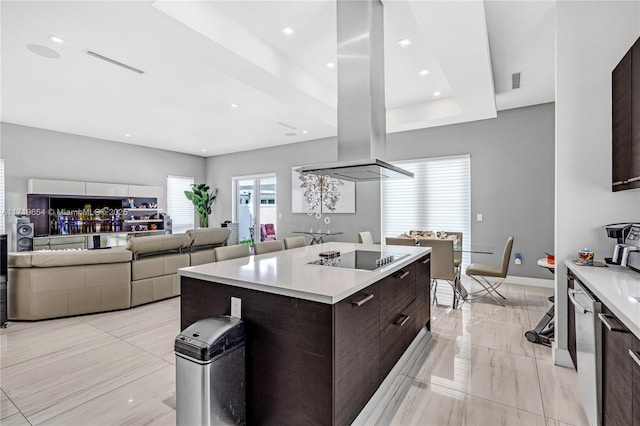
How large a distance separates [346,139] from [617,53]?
201 cm

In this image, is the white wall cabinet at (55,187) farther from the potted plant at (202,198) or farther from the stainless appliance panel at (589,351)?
the stainless appliance panel at (589,351)

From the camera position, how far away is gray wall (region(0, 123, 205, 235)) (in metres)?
6.06

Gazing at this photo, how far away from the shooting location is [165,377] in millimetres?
2400

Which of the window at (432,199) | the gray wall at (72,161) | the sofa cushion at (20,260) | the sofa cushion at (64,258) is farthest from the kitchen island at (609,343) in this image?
the gray wall at (72,161)

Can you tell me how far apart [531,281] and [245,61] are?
537 centimetres

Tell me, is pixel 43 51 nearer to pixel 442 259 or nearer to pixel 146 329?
pixel 146 329

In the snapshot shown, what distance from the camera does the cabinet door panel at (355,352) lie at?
153cm

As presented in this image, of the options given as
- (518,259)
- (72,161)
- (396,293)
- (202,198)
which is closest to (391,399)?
(396,293)

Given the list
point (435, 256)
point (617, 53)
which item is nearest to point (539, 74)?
point (617, 53)

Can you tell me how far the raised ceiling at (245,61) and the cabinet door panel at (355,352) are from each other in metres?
2.28

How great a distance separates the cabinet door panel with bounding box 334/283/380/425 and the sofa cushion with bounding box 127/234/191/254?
11.0ft

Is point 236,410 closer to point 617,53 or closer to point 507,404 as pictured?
point 507,404

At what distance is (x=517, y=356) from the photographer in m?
2.72

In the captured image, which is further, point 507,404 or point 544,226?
point 544,226
